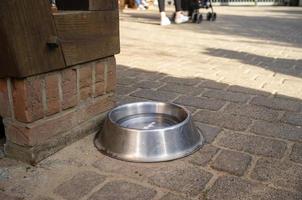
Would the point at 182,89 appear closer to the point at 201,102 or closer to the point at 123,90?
the point at 201,102

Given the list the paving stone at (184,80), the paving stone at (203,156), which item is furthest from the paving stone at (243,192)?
the paving stone at (184,80)

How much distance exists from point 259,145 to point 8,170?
1.50 metres

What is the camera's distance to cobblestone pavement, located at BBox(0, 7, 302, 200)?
77.7 inches

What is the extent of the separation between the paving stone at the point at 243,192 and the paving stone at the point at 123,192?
1.01 ft

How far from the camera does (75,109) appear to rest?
245cm

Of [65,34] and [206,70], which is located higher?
[65,34]

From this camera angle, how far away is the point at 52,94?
225 cm

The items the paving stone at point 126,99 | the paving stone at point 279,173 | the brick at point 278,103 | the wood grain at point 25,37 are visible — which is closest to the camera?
the wood grain at point 25,37

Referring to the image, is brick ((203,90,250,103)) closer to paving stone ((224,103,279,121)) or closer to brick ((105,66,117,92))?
paving stone ((224,103,279,121))

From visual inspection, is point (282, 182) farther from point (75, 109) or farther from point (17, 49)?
point (17, 49)

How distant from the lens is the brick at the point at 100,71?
101 inches

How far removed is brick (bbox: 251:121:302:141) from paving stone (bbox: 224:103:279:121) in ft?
0.42

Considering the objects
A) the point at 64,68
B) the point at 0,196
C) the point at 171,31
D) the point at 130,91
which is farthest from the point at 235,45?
the point at 0,196

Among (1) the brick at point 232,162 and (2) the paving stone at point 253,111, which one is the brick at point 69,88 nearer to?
(1) the brick at point 232,162
